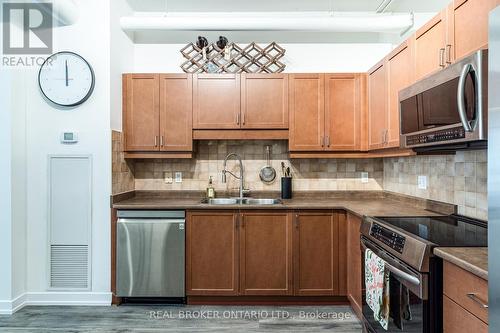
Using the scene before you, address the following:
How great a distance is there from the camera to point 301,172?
382cm

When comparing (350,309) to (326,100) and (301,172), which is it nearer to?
(301,172)

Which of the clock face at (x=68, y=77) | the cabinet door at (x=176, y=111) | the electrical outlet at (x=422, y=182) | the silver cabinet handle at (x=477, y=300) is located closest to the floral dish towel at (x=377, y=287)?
the silver cabinet handle at (x=477, y=300)

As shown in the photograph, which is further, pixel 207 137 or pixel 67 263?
pixel 207 137

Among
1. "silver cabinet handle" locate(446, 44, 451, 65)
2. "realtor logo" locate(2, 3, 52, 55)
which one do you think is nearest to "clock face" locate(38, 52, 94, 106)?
"realtor logo" locate(2, 3, 52, 55)

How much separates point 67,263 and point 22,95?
4.95ft

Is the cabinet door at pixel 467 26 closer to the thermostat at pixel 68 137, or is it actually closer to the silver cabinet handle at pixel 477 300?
the silver cabinet handle at pixel 477 300

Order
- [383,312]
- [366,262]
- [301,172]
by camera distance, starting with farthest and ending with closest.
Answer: [301,172] → [366,262] → [383,312]

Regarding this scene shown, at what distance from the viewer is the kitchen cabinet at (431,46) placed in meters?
2.14

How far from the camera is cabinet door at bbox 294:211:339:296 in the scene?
3158mm

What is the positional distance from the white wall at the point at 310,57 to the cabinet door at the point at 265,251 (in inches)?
64.9

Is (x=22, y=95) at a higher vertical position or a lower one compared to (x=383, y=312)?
higher

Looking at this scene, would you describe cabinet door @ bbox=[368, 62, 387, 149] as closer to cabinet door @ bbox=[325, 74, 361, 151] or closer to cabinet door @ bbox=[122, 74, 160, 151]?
cabinet door @ bbox=[325, 74, 361, 151]

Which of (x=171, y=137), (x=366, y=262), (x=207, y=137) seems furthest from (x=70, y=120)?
(x=366, y=262)

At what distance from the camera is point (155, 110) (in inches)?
137
